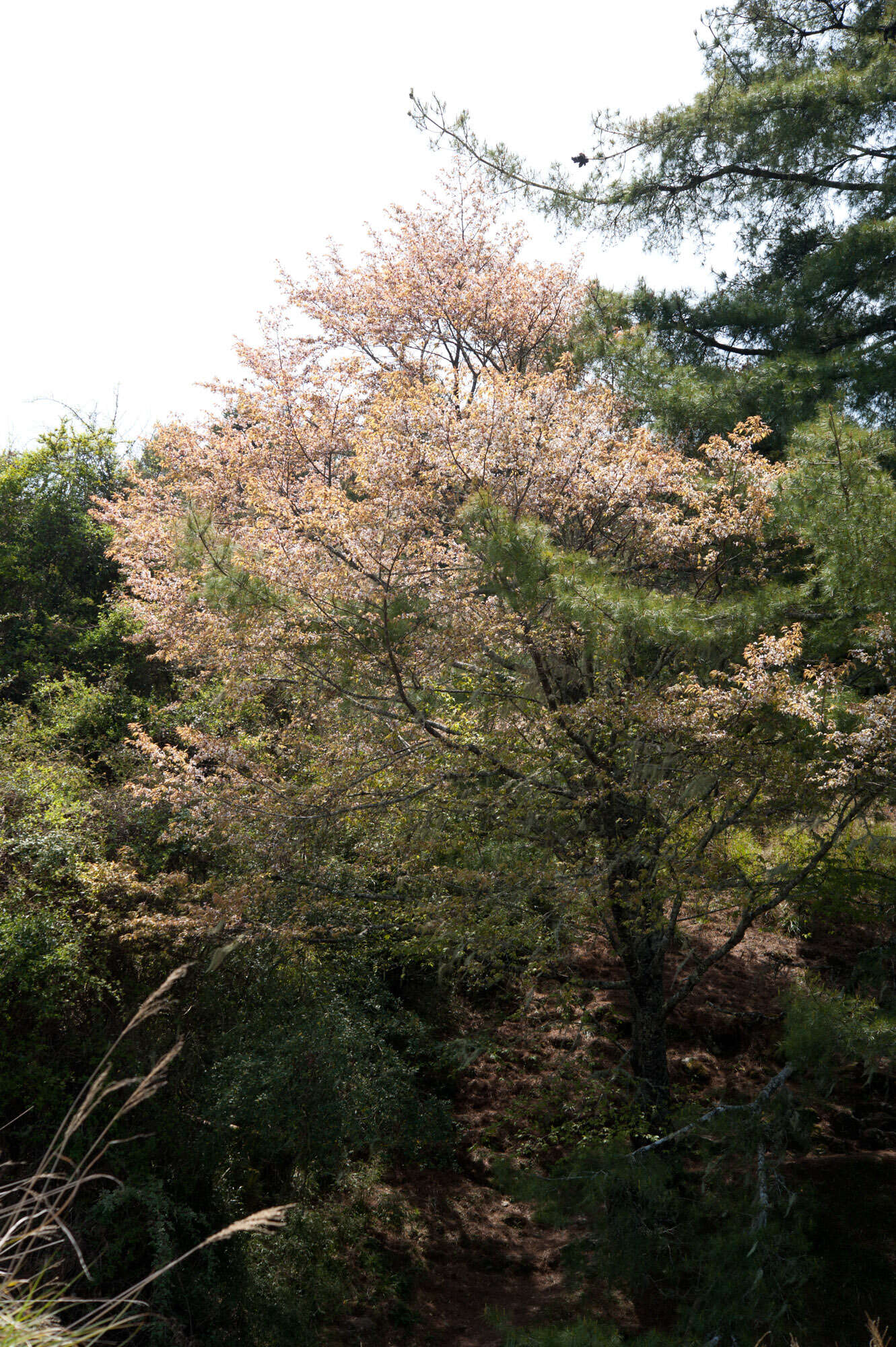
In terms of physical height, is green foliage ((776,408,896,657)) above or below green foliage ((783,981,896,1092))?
above

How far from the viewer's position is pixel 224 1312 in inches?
188

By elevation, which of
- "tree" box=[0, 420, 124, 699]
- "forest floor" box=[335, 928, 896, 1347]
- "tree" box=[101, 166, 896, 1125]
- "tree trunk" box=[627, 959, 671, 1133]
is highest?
"tree" box=[0, 420, 124, 699]

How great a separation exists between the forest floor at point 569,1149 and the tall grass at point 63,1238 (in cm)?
177

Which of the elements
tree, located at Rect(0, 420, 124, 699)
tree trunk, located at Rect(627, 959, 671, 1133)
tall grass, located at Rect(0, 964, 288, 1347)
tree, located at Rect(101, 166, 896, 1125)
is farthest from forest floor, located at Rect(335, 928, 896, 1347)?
tree, located at Rect(0, 420, 124, 699)

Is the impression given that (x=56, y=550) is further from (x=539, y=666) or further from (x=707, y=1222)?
(x=707, y=1222)

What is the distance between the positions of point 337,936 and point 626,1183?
2.31 m

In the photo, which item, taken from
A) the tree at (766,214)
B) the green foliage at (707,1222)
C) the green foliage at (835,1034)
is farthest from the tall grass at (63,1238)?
the tree at (766,214)

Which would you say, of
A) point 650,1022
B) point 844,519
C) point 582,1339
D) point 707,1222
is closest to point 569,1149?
point 650,1022

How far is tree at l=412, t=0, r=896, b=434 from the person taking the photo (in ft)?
20.4

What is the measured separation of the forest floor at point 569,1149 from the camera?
17.1 ft

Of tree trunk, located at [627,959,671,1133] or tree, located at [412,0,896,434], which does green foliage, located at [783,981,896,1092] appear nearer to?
tree trunk, located at [627,959,671,1133]

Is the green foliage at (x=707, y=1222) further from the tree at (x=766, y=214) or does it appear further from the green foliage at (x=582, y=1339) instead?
the tree at (x=766, y=214)

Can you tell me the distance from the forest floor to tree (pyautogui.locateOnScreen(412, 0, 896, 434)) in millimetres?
4255

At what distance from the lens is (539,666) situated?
5.21 meters
